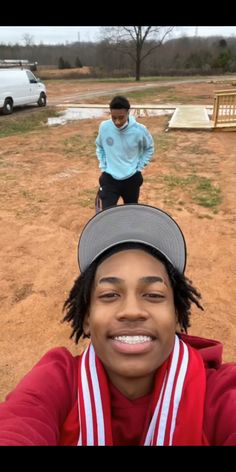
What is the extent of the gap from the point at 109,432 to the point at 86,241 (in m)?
0.60

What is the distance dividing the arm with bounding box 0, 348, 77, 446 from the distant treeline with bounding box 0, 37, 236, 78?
40137mm

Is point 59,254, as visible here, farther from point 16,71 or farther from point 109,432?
point 16,71

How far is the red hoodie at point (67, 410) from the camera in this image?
103 cm

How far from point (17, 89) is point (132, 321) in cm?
1572

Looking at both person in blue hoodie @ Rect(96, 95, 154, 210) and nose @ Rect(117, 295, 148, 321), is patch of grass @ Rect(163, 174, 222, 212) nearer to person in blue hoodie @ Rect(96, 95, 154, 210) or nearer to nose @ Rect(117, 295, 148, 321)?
person in blue hoodie @ Rect(96, 95, 154, 210)

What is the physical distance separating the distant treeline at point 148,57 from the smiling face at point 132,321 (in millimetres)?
40049

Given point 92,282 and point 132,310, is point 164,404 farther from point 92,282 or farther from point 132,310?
point 92,282

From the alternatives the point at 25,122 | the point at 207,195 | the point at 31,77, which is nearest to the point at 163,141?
the point at 207,195

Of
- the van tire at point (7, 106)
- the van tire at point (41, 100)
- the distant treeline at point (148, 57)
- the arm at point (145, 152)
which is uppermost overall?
the distant treeline at point (148, 57)

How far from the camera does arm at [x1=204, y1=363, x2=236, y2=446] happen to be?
3.42 ft

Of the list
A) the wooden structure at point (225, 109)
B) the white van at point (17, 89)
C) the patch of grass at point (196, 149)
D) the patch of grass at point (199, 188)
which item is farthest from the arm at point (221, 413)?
the white van at point (17, 89)

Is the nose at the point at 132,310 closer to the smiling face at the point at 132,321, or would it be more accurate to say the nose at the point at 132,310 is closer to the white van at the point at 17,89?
Result: the smiling face at the point at 132,321

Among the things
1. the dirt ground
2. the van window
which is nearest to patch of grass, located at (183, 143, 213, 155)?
the dirt ground

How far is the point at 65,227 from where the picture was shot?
5152 mm
